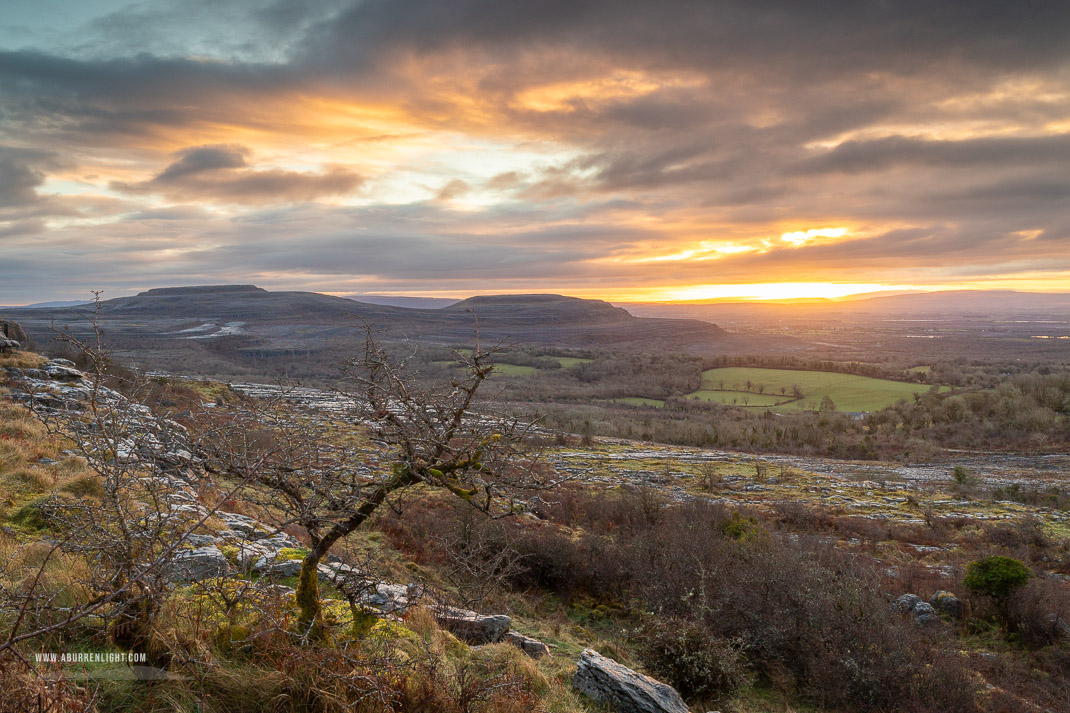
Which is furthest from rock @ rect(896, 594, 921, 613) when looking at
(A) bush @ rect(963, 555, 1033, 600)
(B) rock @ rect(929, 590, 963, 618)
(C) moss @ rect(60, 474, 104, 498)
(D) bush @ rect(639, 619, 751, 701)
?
(C) moss @ rect(60, 474, 104, 498)

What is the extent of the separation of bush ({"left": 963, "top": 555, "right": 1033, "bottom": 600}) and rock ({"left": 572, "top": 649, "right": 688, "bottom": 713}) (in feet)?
32.3

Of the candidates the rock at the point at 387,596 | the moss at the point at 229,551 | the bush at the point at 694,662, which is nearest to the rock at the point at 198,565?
the moss at the point at 229,551

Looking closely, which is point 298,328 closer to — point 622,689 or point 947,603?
point 947,603

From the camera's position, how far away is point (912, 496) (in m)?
25.3

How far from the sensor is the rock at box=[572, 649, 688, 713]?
5.87m

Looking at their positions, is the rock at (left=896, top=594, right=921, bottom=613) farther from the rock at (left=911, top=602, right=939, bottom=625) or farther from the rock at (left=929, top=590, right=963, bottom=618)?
the rock at (left=929, top=590, right=963, bottom=618)

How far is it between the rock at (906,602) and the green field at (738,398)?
61571 millimetres

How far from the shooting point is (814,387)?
76.8 metres

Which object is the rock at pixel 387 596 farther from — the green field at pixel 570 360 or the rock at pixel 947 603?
the green field at pixel 570 360

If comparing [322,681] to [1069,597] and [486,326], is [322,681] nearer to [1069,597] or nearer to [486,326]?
[1069,597]

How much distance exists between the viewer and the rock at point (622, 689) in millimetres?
5867

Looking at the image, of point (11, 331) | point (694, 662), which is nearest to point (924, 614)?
point (694, 662)

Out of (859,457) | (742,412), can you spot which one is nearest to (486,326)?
(742,412)

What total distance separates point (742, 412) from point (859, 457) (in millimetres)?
19613
